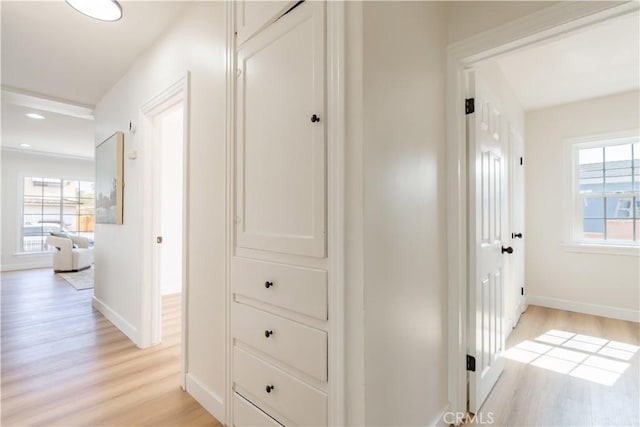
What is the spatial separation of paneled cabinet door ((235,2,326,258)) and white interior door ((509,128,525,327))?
2.39 m

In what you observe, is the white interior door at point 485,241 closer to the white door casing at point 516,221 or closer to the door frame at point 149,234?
the white door casing at point 516,221

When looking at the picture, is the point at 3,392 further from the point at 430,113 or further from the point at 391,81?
the point at 430,113

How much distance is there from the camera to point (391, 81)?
1.17 m

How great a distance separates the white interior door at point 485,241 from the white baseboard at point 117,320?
2596mm

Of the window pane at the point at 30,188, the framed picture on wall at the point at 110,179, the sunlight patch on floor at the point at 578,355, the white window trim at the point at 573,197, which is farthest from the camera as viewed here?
the window pane at the point at 30,188

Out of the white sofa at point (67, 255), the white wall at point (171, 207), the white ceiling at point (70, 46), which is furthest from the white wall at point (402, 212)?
the white sofa at point (67, 255)

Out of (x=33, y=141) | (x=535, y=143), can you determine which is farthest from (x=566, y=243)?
(x=33, y=141)

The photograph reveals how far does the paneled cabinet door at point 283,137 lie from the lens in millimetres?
1117

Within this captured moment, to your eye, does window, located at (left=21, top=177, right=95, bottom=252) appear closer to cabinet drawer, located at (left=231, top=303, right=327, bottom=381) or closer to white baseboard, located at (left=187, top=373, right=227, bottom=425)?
white baseboard, located at (left=187, top=373, right=227, bottom=425)

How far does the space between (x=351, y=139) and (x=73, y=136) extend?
19.9ft

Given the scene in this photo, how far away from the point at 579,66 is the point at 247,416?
366 cm

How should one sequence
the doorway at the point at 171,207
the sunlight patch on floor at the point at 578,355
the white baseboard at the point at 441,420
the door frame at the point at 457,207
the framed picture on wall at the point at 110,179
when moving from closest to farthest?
1. the white baseboard at the point at 441,420
2. the door frame at the point at 457,207
3. the sunlight patch on floor at the point at 578,355
4. the framed picture on wall at the point at 110,179
5. the doorway at the point at 171,207

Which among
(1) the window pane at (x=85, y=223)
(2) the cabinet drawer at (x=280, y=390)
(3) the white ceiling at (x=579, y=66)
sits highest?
(3) the white ceiling at (x=579, y=66)

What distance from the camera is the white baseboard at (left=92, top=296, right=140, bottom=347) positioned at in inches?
103
